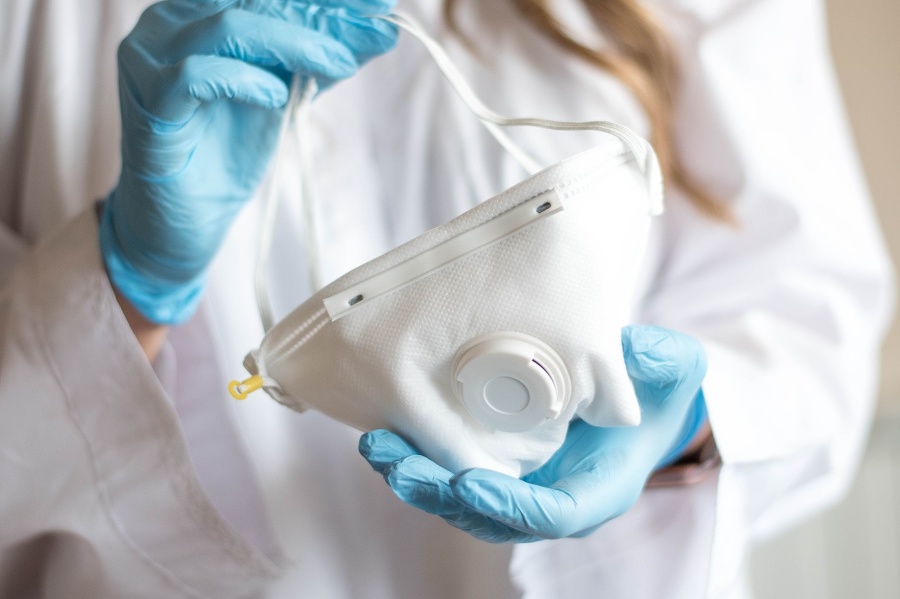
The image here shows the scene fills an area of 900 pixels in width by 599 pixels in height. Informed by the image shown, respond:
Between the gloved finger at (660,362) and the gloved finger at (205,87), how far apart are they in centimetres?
28

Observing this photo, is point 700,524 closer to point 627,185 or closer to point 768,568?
point 627,185

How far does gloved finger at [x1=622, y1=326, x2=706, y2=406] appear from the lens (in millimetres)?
450

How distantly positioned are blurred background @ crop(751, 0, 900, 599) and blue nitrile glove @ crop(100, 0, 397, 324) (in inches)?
35.2

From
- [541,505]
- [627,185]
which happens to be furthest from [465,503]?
[627,185]

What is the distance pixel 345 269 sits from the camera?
646 mm

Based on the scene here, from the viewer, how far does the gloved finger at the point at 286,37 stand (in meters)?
0.48

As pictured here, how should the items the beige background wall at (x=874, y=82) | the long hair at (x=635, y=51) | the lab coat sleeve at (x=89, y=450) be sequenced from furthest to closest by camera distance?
1. the beige background wall at (x=874, y=82)
2. the long hair at (x=635, y=51)
3. the lab coat sleeve at (x=89, y=450)

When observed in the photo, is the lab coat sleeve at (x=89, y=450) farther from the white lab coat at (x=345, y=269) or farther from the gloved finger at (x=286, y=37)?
the gloved finger at (x=286, y=37)

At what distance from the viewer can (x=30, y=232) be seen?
67 cm

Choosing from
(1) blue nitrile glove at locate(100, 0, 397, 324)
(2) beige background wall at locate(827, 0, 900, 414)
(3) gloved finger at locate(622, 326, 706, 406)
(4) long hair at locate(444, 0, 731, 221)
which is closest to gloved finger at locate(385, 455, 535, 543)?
(3) gloved finger at locate(622, 326, 706, 406)

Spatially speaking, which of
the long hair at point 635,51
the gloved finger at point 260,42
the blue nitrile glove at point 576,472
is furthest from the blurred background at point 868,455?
the gloved finger at point 260,42

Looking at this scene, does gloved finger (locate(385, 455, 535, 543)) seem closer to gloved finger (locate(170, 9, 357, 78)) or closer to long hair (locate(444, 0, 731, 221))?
gloved finger (locate(170, 9, 357, 78))

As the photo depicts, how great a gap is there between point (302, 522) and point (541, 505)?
27cm

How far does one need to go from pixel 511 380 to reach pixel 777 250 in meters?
0.45
